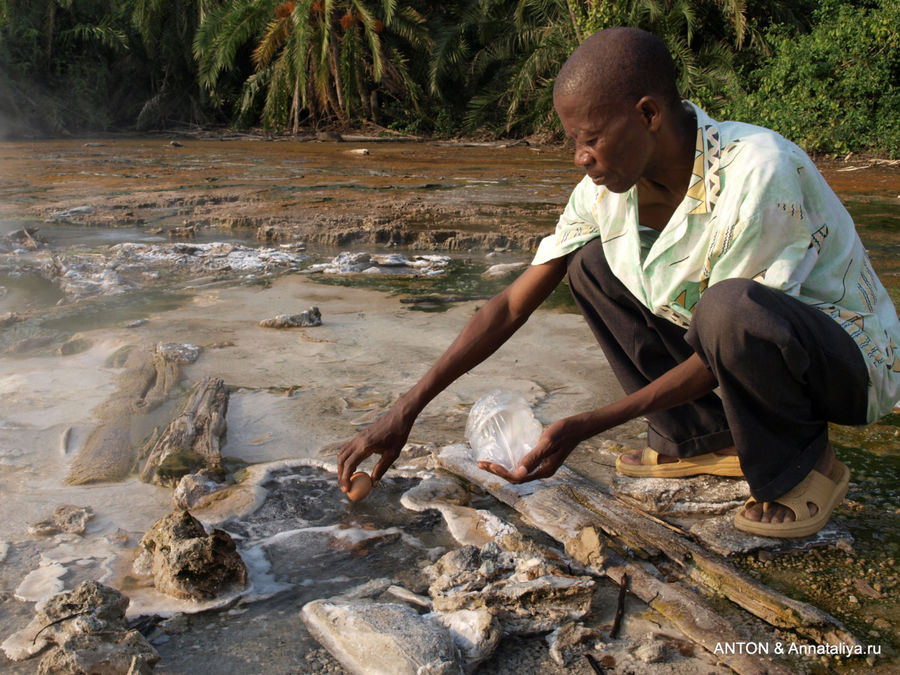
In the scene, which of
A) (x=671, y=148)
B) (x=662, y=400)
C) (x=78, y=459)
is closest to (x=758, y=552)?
(x=662, y=400)

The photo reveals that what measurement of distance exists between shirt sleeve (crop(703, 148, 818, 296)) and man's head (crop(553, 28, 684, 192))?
214 mm

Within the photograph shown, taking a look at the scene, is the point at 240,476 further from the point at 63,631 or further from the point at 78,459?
the point at 63,631

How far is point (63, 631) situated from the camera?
1.62m

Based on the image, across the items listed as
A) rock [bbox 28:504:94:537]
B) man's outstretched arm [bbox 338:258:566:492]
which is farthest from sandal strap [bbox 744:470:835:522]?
rock [bbox 28:504:94:537]

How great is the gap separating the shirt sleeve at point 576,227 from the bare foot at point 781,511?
818mm

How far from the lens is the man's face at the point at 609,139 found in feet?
5.89

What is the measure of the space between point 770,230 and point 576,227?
0.61 m

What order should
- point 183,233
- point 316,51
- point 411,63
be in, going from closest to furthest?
point 183,233 < point 316,51 < point 411,63

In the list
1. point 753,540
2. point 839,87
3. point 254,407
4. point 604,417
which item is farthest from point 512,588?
point 839,87

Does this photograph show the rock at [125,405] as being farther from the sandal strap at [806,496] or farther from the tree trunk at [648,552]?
the sandal strap at [806,496]

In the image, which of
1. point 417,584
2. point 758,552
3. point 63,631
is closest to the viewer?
point 63,631

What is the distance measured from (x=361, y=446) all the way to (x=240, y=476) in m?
0.56

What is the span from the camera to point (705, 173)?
73.9 inches

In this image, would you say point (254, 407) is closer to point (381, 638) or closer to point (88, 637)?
point (88, 637)
